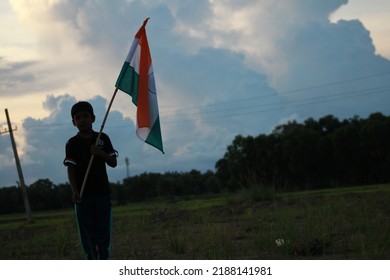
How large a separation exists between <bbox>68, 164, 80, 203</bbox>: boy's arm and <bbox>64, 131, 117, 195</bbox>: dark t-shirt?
1.3 inches

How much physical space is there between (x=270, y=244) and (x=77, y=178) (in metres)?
2.36

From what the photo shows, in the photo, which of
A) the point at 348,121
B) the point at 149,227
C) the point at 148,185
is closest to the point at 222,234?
the point at 149,227

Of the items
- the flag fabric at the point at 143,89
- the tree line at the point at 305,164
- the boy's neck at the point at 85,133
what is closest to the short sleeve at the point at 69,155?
the boy's neck at the point at 85,133

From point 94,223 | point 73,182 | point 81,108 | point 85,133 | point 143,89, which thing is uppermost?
point 143,89

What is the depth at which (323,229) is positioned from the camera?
6988mm

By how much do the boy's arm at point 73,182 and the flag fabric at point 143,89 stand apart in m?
1.01

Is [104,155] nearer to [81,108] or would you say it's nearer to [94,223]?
[81,108]

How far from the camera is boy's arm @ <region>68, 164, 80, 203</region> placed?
550 cm

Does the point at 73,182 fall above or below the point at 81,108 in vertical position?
below

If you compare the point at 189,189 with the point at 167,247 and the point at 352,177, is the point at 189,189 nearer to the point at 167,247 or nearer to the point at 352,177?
the point at 352,177

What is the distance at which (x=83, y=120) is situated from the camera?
222 inches

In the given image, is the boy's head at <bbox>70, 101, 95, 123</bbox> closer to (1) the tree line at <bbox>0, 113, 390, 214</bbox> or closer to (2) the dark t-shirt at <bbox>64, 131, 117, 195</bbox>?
(2) the dark t-shirt at <bbox>64, 131, 117, 195</bbox>

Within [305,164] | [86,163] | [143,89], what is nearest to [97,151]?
[86,163]

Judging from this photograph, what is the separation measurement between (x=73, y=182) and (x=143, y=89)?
4.35 feet
